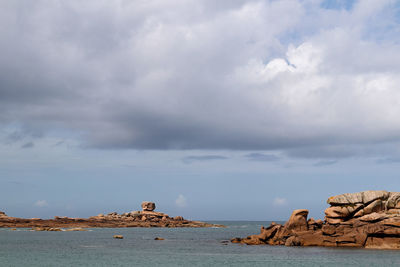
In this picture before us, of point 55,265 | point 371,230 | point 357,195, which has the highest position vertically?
point 357,195

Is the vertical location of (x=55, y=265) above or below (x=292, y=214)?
below

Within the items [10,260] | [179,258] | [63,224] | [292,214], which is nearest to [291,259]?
[179,258]

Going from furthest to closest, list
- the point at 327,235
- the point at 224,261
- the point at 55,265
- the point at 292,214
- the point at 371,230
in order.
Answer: the point at 292,214
the point at 327,235
the point at 371,230
the point at 224,261
the point at 55,265

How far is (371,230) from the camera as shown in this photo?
76.2m

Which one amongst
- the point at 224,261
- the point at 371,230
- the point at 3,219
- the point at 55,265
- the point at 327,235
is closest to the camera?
the point at 55,265

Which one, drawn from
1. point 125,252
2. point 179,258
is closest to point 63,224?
point 125,252

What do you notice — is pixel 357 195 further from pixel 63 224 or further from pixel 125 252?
pixel 63 224

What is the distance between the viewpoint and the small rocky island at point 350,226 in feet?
247

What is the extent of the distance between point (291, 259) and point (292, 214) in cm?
2427

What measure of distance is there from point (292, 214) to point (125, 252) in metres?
32.3

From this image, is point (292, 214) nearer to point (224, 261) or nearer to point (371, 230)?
point (371, 230)

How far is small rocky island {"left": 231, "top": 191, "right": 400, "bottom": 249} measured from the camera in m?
75.4

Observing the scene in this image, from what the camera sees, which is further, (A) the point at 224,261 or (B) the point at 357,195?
(B) the point at 357,195

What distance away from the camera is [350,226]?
265 feet
